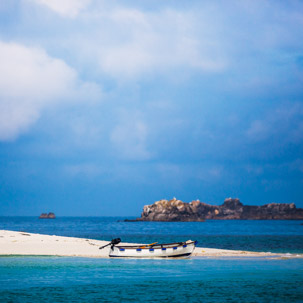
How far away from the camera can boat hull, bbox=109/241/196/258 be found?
51.3 meters

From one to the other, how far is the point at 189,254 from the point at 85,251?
14.6 meters

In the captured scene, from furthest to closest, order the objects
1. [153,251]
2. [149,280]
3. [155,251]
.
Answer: [155,251] < [153,251] < [149,280]

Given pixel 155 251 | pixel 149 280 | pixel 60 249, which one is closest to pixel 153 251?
pixel 155 251

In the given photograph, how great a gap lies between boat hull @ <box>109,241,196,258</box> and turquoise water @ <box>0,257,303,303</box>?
5.48 ft

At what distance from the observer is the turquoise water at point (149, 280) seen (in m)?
30.0

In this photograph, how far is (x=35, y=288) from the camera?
3294 centimetres

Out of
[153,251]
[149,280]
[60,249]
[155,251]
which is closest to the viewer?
[149,280]

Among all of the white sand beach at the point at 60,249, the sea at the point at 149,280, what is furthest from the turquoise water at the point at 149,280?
the white sand beach at the point at 60,249

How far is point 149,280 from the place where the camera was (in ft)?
121

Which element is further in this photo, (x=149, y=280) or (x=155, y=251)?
(x=155, y=251)

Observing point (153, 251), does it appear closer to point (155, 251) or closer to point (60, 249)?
point (155, 251)

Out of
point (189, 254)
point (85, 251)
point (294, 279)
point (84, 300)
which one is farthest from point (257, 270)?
point (85, 251)

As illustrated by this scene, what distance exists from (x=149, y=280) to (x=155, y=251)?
14.4m

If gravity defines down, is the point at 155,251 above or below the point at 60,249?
below
